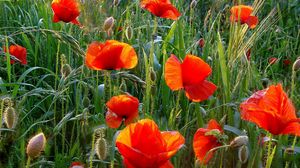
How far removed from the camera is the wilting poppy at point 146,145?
1.07 metres

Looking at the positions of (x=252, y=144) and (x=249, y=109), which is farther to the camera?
(x=252, y=144)

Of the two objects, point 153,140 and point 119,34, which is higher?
point 153,140

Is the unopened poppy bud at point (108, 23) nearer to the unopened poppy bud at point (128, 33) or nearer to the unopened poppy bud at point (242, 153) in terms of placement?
the unopened poppy bud at point (128, 33)

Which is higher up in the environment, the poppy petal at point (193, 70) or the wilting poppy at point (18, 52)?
the poppy petal at point (193, 70)

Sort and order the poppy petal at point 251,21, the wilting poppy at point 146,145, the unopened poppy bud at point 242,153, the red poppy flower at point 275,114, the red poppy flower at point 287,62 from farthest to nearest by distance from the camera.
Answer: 1. the red poppy flower at point 287,62
2. the poppy petal at point 251,21
3. the unopened poppy bud at point 242,153
4. the red poppy flower at point 275,114
5. the wilting poppy at point 146,145

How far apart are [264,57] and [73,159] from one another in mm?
1779

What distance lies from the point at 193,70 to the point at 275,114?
37cm

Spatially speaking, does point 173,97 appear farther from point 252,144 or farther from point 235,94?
point 252,144

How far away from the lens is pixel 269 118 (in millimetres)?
1258

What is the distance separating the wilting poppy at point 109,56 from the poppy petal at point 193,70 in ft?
0.50

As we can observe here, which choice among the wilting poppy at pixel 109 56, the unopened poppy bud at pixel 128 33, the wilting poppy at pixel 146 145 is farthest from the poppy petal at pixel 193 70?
the unopened poppy bud at pixel 128 33

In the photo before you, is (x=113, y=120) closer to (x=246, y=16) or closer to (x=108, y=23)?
(x=108, y=23)

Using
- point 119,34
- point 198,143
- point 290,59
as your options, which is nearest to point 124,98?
point 198,143

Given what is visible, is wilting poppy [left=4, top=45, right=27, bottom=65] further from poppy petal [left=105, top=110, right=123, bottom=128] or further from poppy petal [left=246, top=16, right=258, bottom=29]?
poppy petal [left=246, top=16, right=258, bottom=29]
